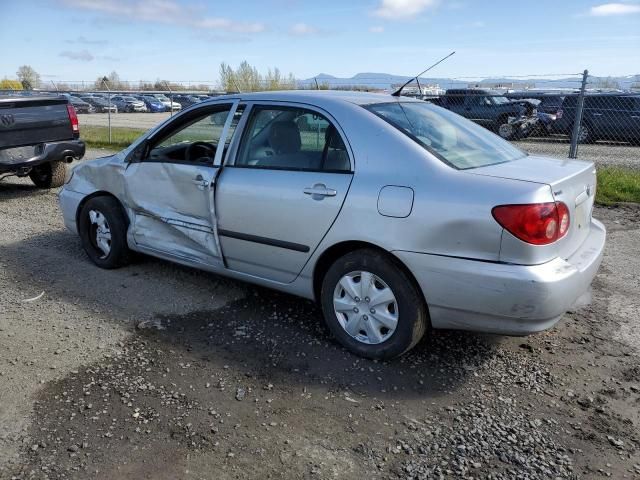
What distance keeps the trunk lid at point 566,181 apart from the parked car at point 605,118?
38.9 ft

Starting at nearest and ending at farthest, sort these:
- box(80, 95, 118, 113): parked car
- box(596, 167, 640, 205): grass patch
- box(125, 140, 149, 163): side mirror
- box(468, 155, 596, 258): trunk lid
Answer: box(468, 155, 596, 258): trunk lid → box(125, 140, 149, 163): side mirror → box(596, 167, 640, 205): grass patch → box(80, 95, 118, 113): parked car

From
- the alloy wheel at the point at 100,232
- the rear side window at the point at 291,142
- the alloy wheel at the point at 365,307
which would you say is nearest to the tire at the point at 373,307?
the alloy wheel at the point at 365,307

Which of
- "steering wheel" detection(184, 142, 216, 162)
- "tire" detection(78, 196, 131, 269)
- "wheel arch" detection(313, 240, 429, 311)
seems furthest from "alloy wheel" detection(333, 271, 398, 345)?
"tire" detection(78, 196, 131, 269)

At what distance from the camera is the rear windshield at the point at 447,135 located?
135 inches

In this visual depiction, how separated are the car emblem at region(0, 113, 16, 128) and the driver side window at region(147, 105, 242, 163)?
3856 millimetres

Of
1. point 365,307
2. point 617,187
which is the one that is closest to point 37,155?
point 365,307

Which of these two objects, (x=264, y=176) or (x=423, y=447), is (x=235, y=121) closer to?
(x=264, y=176)

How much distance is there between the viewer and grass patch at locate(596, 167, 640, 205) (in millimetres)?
7957

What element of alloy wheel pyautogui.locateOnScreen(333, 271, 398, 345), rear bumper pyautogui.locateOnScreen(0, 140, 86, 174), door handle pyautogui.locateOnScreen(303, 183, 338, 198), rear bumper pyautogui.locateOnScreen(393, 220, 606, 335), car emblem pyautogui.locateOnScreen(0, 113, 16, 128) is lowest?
alloy wheel pyautogui.locateOnScreen(333, 271, 398, 345)

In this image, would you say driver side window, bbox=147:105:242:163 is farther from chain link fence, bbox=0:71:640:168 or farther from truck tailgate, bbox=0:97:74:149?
chain link fence, bbox=0:71:640:168

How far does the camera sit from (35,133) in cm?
773

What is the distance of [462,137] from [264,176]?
1.36 metres

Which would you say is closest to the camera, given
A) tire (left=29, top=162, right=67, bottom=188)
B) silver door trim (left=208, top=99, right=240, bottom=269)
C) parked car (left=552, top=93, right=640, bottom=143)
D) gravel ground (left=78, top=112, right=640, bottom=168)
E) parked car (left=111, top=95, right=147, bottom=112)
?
silver door trim (left=208, top=99, right=240, bottom=269)

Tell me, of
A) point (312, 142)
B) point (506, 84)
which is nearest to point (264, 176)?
point (312, 142)
